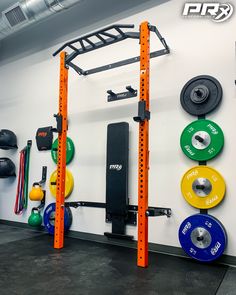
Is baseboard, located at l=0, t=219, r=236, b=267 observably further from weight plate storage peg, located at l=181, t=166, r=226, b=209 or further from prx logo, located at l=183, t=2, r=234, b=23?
prx logo, located at l=183, t=2, r=234, b=23

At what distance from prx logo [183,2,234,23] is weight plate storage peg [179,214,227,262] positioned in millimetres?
1817

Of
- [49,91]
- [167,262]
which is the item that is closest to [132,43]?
[49,91]

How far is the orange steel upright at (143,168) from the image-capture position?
6.75 ft

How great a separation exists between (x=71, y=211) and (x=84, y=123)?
1.07 meters

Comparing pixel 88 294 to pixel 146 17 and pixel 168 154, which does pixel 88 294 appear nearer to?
pixel 168 154

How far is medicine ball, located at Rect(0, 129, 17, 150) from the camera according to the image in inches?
143

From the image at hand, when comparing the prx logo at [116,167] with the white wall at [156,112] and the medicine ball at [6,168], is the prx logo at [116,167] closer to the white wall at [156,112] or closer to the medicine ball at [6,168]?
the white wall at [156,112]

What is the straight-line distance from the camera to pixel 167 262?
2.18 m

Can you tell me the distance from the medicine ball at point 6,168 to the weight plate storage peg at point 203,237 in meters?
2.53

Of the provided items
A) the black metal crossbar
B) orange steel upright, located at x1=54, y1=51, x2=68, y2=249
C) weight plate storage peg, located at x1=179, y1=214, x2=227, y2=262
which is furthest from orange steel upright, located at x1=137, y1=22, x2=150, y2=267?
orange steel upright, located at x1=54, y1=51, x2=68, y2=249

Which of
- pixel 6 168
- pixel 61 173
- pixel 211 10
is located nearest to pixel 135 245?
pixel 61 173

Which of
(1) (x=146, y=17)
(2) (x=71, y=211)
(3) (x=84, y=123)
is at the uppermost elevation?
(1) (x=146, y=17)

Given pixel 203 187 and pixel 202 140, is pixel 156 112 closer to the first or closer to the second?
pixel 202 140

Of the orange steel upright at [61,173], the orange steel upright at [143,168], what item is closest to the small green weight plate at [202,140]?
the orange steel upright at [143,168]
